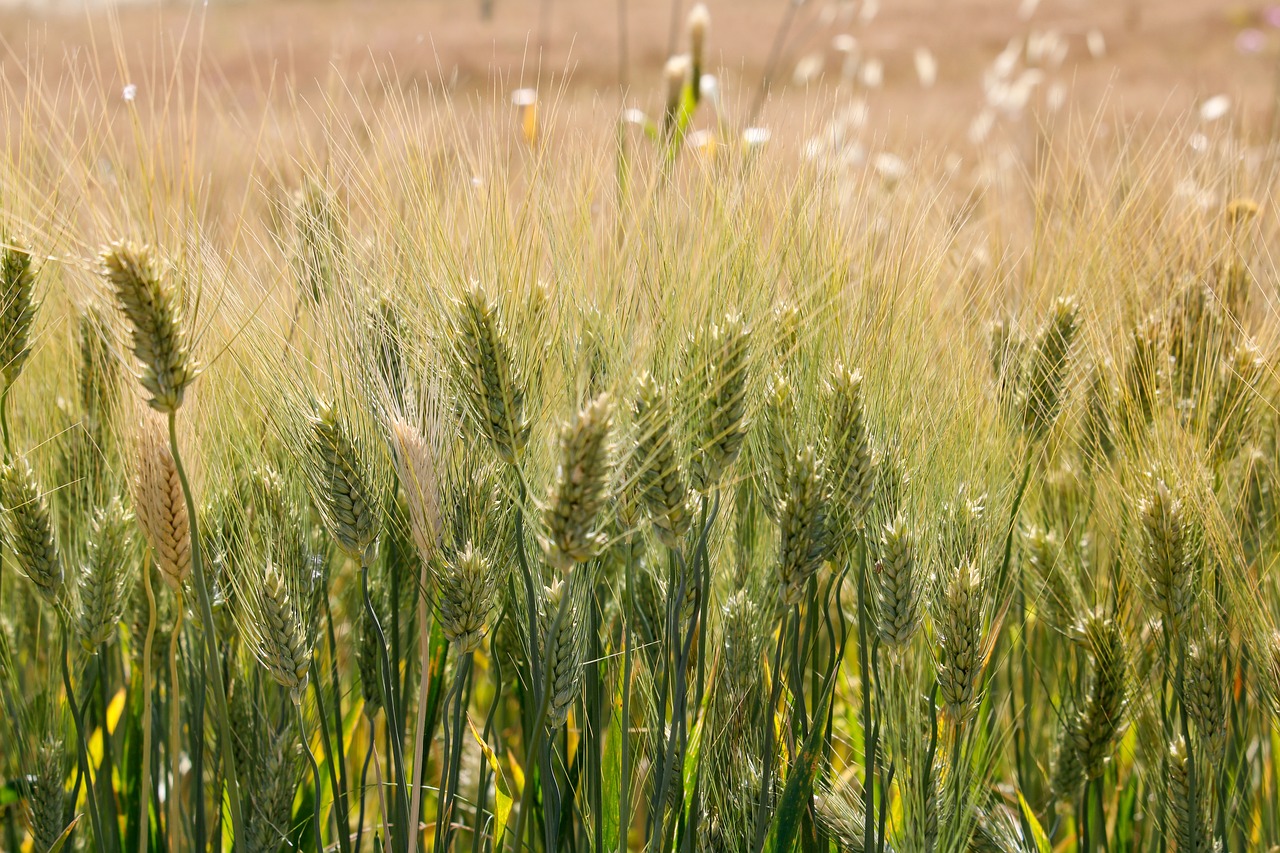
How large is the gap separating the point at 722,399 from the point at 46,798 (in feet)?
2.55

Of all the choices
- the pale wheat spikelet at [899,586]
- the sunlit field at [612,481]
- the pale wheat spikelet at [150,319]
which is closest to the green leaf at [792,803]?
the sunlit field at [612,481]

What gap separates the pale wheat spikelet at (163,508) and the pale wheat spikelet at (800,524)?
0.48m

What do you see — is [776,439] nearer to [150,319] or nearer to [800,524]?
[800,524]

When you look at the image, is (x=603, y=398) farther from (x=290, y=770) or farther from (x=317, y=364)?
(x=290, y=770)

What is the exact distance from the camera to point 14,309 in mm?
859

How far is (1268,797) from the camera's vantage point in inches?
47.6

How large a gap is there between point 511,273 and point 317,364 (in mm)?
196

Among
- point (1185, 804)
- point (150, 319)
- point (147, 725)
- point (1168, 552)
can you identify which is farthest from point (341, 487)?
point (1185, 804)

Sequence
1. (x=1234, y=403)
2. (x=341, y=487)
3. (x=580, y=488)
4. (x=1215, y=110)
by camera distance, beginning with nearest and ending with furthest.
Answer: (x=580, y=488) < (x=341, y=487) < (x=1234, y=403) < (x=1215, y=110)

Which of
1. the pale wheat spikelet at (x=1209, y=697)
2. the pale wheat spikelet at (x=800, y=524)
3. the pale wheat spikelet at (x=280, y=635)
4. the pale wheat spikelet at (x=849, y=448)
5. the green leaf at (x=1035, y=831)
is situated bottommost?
the green leaf at (x=1035, y=831)

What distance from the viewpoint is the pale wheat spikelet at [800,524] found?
78 cm

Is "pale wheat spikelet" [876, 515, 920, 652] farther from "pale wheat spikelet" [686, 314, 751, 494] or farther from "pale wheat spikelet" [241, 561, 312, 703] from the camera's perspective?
"pale wheat spikelet" [241, 561, 312, 703]

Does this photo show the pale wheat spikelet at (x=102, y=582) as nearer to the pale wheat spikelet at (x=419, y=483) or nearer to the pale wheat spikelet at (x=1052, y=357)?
the pale wheat spikelet at (x=419, y=483)

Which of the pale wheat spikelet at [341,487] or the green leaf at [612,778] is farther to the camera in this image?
the green leaf at [612,778]
